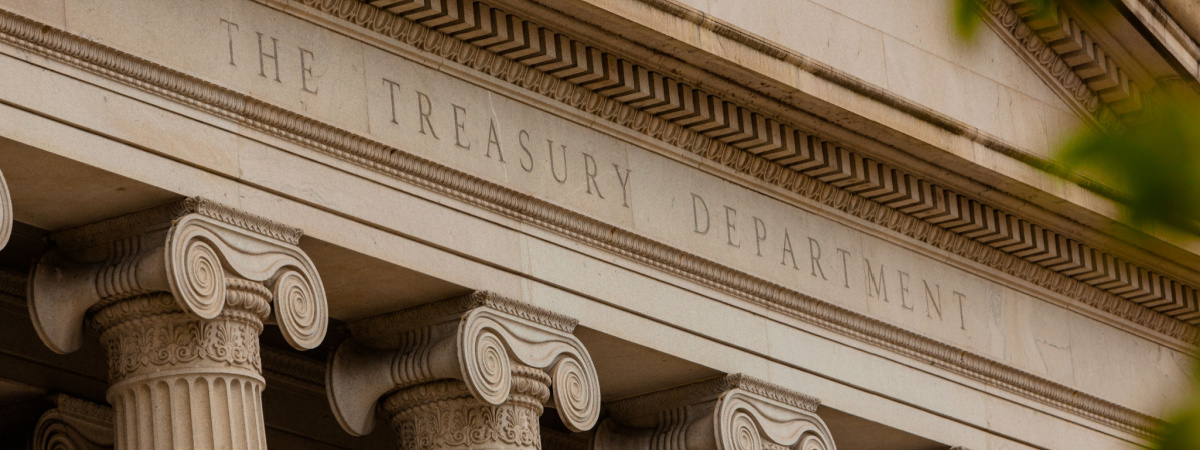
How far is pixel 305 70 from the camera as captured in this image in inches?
679

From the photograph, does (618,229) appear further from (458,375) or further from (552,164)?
(458,375)

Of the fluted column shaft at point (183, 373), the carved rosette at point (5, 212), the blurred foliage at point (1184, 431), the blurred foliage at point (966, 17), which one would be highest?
the carved rosette at point (5, 212)

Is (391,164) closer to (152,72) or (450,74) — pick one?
(450,74)

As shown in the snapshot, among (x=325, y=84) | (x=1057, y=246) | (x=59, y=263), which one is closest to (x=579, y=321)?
(x=325, y=84)

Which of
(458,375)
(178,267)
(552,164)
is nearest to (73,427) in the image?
(458,375)

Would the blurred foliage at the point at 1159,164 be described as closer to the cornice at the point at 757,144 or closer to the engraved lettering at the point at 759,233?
the cornice at the point at 757,144

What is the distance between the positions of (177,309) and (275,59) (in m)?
2.37

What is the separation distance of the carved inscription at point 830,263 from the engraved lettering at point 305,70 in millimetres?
5159

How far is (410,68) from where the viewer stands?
18266mm

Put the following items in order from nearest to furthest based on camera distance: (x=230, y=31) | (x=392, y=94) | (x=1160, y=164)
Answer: (x=1160, y=164), (x=230, y=31), (x=392, y=94)

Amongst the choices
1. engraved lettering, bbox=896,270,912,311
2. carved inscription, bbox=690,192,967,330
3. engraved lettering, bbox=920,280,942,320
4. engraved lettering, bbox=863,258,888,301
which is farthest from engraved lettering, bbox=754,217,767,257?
engraved lettering, bbox=920,280,942,320

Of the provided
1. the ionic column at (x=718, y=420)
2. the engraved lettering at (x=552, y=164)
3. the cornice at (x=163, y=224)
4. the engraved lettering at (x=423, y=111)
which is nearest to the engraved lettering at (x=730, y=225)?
the ionic column at (x=718, y=420)

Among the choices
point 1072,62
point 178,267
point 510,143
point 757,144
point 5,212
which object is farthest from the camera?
point 1072,62

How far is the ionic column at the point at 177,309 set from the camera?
622 inches
